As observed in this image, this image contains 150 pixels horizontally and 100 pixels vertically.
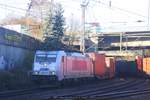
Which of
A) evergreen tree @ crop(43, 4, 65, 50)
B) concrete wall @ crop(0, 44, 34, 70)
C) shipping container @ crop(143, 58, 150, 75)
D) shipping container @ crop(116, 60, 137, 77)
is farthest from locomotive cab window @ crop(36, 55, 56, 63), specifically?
shipping container @ crop(116, 60, 137, 77)

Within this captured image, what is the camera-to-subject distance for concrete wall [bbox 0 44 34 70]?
45.2 metres

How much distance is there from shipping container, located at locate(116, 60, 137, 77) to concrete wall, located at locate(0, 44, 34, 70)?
19801mm

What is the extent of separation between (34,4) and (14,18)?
1189cm

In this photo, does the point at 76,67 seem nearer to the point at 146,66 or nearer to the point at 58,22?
the point at 58,22

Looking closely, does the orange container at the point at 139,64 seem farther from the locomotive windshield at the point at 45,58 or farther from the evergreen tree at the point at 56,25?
the locomotive windshield at the point at 45,58

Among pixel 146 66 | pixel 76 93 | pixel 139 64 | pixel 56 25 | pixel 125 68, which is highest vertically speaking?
pixel 56 25

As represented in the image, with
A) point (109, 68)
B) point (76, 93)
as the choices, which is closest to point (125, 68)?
point (109, 68)

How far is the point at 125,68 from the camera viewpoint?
69.1m

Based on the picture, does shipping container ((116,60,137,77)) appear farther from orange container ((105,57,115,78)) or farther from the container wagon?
the container wagon

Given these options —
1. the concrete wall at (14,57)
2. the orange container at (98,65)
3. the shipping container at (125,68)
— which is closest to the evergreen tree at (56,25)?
the concrete wall at (14,57)

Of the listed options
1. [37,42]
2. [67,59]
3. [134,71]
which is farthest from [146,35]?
[67,59]

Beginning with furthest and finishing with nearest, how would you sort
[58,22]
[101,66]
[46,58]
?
[58,22]
[101,66]
[46,58]

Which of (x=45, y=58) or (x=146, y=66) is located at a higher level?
(x=45, y=58)

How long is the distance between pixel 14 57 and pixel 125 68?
2482cm
